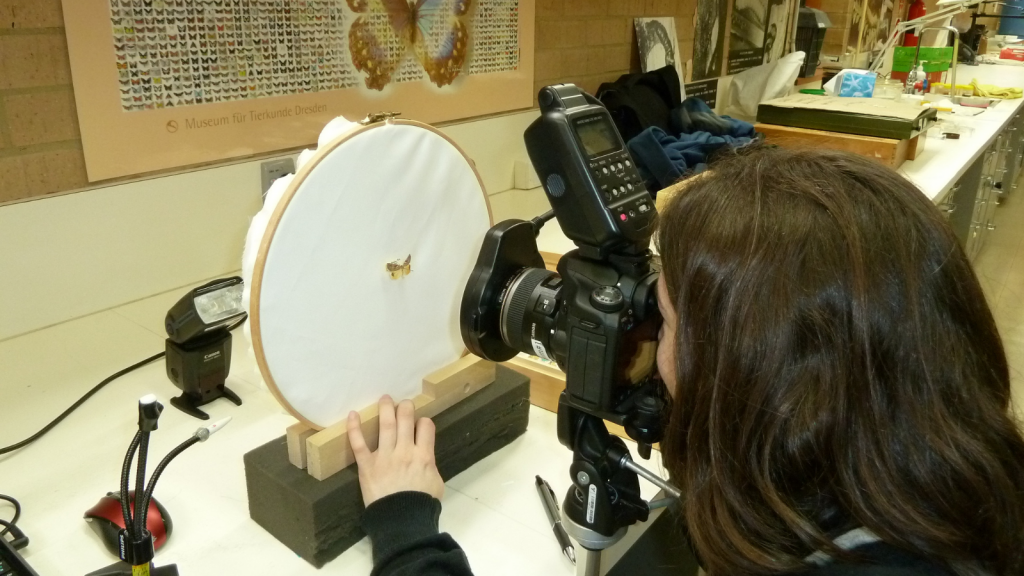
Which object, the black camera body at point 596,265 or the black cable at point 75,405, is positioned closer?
the black camera body at point 596,265

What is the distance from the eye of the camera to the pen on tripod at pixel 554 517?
0.73 metres

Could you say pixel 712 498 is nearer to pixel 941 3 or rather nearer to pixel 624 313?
pixel 624 313

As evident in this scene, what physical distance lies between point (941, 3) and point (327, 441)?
2961mm

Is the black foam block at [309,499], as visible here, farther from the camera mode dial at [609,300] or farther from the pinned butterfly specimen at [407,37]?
the pinned butterfly specimen at [407,37]

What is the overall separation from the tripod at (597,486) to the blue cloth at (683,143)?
0.82m

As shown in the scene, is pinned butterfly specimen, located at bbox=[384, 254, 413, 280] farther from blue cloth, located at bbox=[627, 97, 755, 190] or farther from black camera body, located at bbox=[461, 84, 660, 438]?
blue cloth, located at bbox=[627, 97, 755, 190]

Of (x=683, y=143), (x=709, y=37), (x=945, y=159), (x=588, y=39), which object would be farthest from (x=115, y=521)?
(x=709, y=37)

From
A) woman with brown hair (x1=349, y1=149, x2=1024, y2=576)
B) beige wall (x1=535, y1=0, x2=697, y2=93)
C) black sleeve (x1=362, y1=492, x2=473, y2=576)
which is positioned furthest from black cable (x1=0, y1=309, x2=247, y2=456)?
beige wall (x1=535, y1=0, x2=697, y2=93)

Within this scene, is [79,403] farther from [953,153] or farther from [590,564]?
[953,153]

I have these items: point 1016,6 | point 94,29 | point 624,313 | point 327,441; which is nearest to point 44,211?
point 94,29

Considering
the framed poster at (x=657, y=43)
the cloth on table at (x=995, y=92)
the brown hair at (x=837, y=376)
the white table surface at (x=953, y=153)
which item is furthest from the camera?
the cloth on table at (x=995, y=92)

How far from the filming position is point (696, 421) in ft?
1.83

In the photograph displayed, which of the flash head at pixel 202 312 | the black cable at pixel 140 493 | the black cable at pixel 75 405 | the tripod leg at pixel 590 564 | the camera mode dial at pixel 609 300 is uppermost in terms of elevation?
the camera mode dial at pixel 609 300

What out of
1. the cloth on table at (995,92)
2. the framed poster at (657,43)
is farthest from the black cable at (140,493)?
the cloth on table at (995,92)
